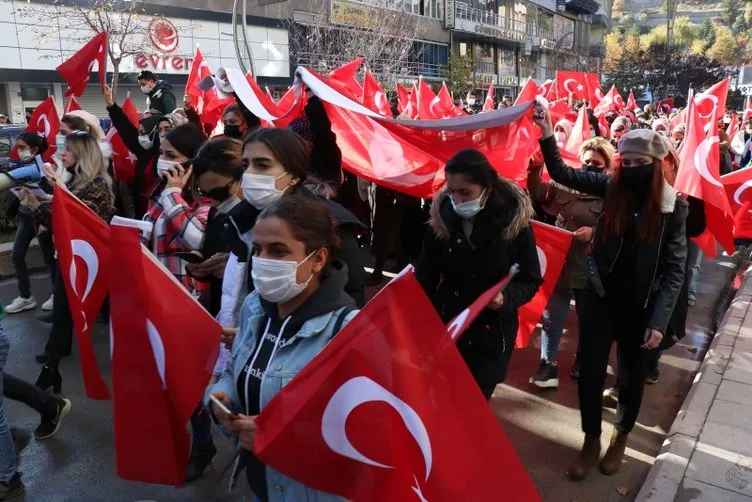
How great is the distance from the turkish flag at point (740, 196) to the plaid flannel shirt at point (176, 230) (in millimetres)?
4515

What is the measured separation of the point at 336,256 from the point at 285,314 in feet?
0.96

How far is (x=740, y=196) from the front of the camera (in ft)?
18.7

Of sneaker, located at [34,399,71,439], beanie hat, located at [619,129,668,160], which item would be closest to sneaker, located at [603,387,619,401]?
beanie hat, located at [619,129,668,160]

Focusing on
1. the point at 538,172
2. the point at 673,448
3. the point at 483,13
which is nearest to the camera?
the point at 673,448

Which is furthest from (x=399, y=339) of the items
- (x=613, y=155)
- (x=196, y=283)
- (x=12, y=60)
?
(x=12, y=60)

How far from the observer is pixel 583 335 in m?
3.72

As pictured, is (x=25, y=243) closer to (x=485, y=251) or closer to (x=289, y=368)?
(x=485, y=251)

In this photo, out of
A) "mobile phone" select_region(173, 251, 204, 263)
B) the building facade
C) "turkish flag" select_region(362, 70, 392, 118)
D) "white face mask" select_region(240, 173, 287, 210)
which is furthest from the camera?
the building facade

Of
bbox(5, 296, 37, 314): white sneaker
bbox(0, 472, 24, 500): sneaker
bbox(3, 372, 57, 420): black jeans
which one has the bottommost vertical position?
bbox(0, 472, 24, 500): sneaker

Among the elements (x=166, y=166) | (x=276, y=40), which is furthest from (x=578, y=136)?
(x=276, y=40)

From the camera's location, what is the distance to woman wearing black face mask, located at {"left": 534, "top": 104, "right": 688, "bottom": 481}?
11.2 ft

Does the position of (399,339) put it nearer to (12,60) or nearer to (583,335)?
(583,335)

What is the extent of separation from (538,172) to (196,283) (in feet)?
9.33

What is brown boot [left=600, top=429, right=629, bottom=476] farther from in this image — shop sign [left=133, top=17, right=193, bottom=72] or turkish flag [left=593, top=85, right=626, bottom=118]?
shop sign [left=133, top=17, right=193, bottom=72]
